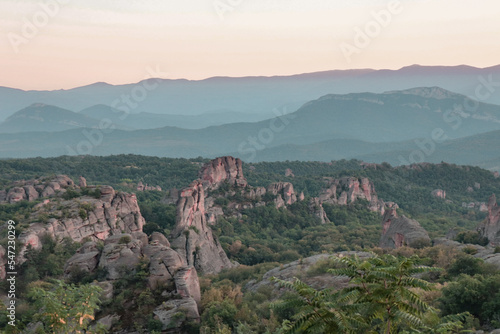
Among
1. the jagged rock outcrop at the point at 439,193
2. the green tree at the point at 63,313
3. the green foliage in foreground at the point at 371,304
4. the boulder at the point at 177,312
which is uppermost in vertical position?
the green foliage in foreground at the point at 371,304

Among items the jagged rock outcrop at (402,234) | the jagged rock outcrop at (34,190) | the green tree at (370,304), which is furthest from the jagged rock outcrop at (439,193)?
the green tree at (370,304)

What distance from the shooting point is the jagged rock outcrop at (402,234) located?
49.5 m

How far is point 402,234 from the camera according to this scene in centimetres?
5312

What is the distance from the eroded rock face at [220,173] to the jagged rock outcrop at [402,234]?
153 feet

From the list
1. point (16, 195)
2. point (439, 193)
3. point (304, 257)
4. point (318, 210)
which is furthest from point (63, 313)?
point (439, 193)

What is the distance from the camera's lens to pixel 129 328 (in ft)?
88.6

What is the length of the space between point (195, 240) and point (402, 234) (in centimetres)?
2720

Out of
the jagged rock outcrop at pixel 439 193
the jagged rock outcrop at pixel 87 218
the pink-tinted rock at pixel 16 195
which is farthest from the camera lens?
the jagged rock outcrop at pixel 439 193

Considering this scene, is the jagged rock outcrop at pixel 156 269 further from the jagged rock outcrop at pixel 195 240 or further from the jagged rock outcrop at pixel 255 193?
the jagged rock outcrop at pixel 255 193

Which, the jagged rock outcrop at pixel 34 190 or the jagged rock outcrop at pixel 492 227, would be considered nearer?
the jagged rock outcrop at pixel 492 227

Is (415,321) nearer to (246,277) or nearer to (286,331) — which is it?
(286,331)

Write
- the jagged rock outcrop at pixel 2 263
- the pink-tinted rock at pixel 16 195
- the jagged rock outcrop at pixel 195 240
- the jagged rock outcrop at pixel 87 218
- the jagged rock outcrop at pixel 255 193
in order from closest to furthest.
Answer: the jagged rock outcrop at pixel 2 263
the jagged rock outcrop at pixel 87 218
the jagged rock outcrop at pixel 195 240
the pink-tinted rock at pixel 16 195
the jagged rock outcrop at pixel 255 193

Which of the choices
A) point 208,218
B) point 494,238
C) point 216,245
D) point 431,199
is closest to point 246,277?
point 216,245

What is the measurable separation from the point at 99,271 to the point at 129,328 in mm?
6894
